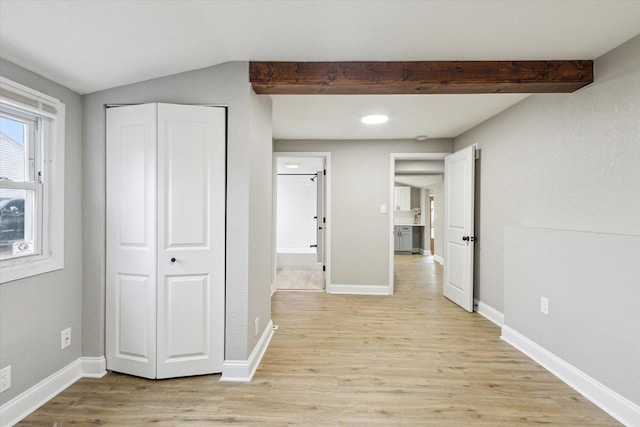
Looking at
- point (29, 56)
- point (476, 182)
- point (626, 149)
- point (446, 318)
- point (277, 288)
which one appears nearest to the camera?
point (29, 56)

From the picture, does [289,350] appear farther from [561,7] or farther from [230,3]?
[561,7]

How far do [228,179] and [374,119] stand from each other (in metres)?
1.98

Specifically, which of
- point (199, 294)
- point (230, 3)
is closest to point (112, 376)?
point (199, 294)

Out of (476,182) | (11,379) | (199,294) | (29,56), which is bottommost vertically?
(11,379)

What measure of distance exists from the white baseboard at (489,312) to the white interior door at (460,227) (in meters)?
0.10

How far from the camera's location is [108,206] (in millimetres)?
2209

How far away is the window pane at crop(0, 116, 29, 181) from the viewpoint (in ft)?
5.88

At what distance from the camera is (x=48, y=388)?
196 centimetres

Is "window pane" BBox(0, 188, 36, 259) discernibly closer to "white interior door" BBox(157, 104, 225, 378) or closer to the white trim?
"white interior door" BBox(157, 104, 225, 378)

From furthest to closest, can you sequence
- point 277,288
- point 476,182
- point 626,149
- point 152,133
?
point 277,288 → point 476,182 → point 152,133 → point 626,149

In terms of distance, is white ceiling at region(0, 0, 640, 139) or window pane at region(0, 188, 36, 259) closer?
white ceiling at region(0, 0, 640, 139)

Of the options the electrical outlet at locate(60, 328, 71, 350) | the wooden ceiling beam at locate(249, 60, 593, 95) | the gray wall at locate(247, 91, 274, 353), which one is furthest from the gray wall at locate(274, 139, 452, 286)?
the electrical outlet at locate(60, 328, 71, 350)

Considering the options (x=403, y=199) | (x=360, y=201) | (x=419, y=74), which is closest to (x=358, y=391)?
(x=419, y=74)

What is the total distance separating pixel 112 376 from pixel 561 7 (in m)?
3.74
